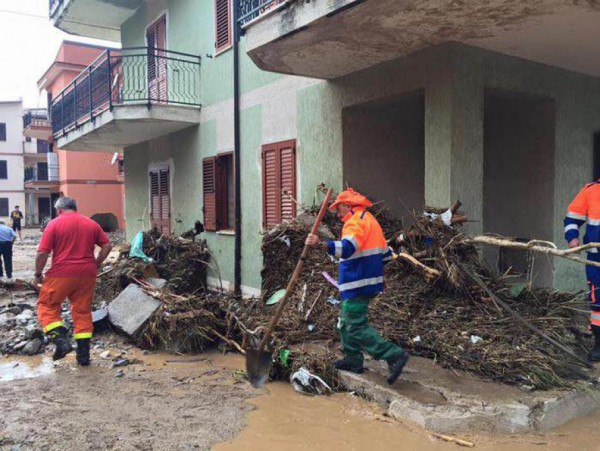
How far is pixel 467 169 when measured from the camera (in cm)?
566

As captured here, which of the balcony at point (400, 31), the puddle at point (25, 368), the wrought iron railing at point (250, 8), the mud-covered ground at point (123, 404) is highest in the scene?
the wrought iron railing at point (250, 8)

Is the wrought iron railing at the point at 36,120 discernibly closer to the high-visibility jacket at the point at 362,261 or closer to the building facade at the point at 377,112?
the building facade at the point at 377,112

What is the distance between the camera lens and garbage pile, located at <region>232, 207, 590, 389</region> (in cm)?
422

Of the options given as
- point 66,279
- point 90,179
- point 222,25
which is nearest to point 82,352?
point 66,279

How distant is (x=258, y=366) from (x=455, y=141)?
10.3 feet

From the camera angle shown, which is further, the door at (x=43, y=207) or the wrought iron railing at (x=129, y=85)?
the door at (x=43, y=207)

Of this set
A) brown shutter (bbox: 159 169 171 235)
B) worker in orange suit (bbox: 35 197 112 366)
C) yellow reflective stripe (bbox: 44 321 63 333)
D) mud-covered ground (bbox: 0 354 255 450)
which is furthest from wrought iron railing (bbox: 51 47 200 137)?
mud-covered ground (bbox: 0 354 255 450)

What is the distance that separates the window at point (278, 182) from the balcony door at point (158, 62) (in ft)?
12.1

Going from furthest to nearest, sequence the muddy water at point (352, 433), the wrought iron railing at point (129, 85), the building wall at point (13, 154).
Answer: the building wall at point (13, 154) → the wrought iron railing at point (129, 85) → the muddy water at point (352, 433)

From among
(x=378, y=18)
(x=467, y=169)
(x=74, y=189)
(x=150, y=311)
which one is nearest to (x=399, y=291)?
(x=467, y=169)

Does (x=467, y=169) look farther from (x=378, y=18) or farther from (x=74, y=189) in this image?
(x=74, y=189)

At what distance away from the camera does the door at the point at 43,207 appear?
43.9 m

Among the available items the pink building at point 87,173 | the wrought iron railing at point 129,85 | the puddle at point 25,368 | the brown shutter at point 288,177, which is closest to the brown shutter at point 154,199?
the wrought iron railing at point 129,85

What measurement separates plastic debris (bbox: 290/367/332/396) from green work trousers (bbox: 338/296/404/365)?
14.9 inches
